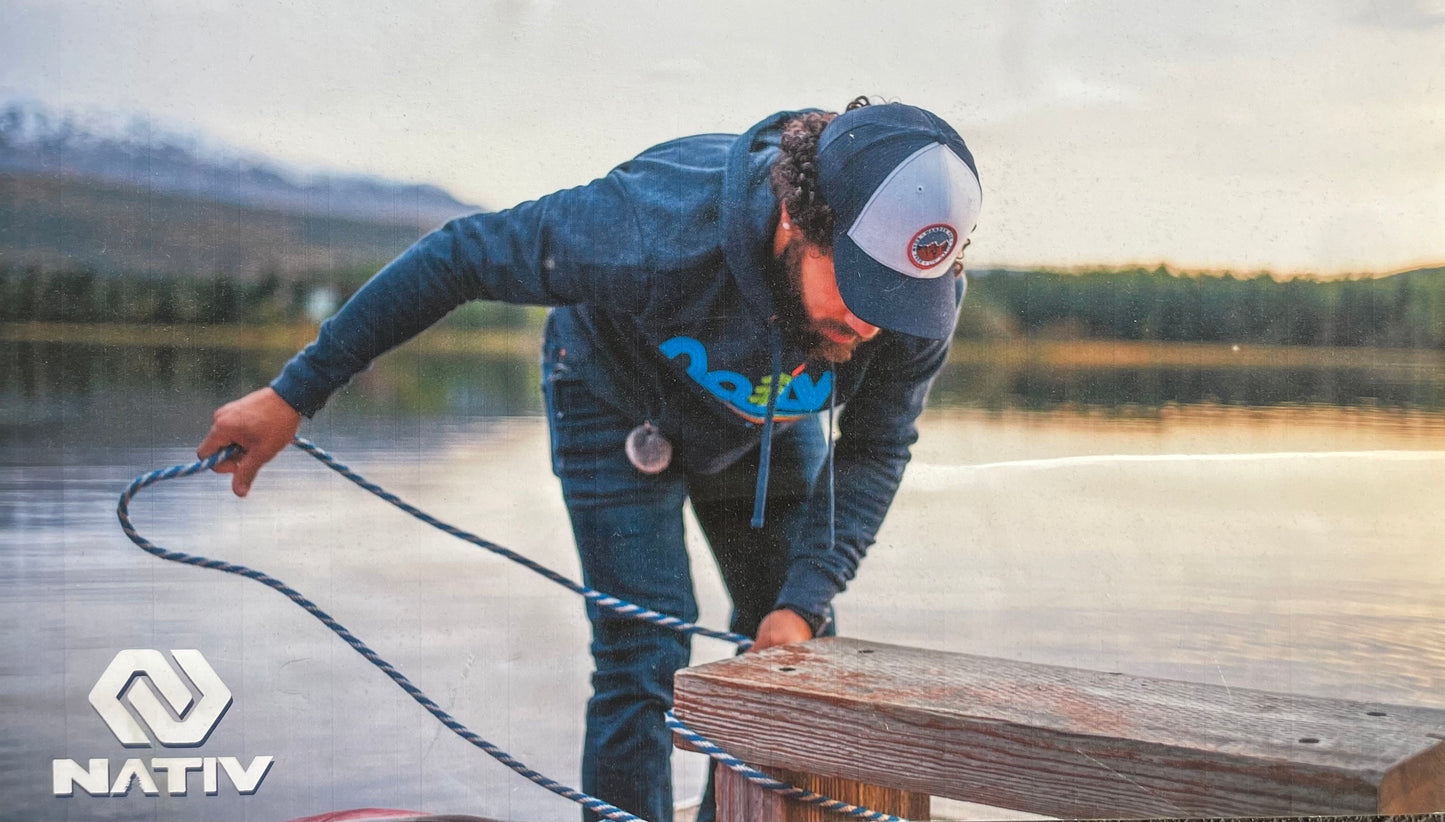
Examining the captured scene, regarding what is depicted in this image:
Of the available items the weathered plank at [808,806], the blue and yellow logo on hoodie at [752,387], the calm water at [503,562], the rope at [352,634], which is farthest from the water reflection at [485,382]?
the weathered plank at [808,806]

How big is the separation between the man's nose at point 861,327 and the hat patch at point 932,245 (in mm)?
141

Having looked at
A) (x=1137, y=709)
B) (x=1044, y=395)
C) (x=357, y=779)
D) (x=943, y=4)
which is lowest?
(x=357, y=779)

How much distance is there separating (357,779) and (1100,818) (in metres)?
1.23

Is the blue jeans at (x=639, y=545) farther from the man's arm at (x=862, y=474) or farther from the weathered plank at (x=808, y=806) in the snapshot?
the weathered plank at (x=808, y=806)

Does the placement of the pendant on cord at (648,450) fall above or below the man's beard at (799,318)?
below

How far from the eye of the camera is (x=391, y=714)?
81.9 inches

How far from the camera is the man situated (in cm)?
203

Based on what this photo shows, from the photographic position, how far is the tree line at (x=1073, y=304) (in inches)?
79.8

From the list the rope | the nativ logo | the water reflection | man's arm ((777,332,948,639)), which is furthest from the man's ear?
the nativ logo

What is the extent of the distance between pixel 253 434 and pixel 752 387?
85cm

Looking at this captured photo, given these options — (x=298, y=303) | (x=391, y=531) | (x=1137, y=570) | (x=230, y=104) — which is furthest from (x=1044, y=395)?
(x=230, y=104)

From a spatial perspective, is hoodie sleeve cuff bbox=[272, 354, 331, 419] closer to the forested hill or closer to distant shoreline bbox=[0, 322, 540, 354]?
distant shoreline bbox=[0, 322, 540, 354]

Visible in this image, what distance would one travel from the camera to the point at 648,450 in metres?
A: 2.15

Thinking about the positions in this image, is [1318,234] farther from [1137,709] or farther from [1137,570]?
[1137,709]
